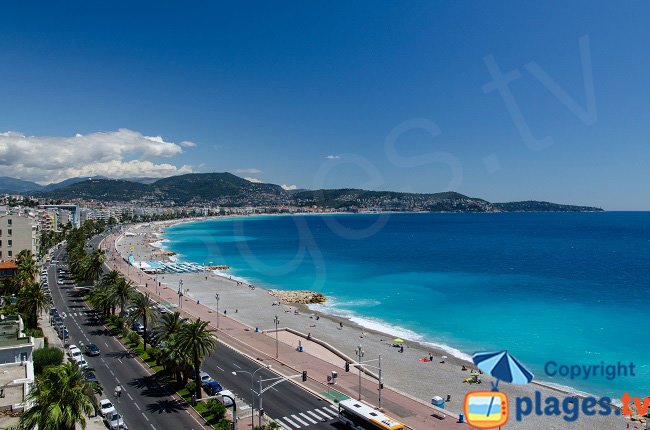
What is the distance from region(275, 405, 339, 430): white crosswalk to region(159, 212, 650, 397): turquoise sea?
974 inches

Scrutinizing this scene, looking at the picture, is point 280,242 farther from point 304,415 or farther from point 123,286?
point 304,415

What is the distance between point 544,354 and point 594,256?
10297 centimetres

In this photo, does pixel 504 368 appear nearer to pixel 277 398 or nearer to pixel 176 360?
pixel 277 398

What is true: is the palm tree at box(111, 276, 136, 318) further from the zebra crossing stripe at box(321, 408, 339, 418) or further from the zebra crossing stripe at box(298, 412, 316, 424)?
the zebra crossing stripe at box(321, 408, 339, 418)

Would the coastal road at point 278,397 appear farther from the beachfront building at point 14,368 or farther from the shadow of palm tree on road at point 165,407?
the beachfront building at point 14,368

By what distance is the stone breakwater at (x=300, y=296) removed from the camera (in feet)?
265

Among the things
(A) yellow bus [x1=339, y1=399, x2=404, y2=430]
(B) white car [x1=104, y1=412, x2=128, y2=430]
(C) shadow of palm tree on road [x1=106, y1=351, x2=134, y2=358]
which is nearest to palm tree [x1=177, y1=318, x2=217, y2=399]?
(B) white car [x1=104, y1=412, x2=128, y2=430]

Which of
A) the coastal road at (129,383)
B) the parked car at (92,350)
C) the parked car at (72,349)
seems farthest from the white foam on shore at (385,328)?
the parked car at (72,349)

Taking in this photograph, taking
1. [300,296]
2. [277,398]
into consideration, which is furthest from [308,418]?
[300,296]

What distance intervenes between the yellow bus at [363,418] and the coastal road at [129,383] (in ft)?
32.2

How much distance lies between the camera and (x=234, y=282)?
9850 centimetres

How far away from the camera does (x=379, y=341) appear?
187 ft

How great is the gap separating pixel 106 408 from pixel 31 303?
993 inches

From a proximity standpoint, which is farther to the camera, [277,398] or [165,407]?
[277,398]
